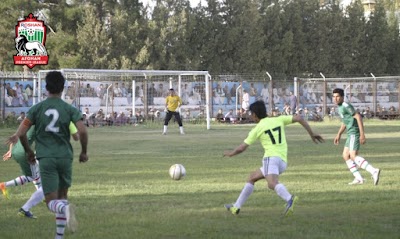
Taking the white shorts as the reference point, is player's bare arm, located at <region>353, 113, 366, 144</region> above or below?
above

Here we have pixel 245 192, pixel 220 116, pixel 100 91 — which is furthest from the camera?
pixel 220 116

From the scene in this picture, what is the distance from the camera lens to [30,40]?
3897 centimetres

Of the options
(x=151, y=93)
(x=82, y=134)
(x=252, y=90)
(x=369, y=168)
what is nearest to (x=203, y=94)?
(x=151, y=93)

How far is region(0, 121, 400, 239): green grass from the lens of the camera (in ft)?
29.2

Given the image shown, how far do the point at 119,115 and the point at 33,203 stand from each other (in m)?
30.9

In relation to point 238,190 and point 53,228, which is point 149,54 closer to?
point 238,190

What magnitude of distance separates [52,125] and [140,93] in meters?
34.5

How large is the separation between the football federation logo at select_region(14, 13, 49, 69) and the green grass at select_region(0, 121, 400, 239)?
2088 cm

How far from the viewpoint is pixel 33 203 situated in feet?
31.4

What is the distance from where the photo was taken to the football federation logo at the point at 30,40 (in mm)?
39469

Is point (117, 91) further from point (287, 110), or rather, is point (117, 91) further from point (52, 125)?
point (52, 125)

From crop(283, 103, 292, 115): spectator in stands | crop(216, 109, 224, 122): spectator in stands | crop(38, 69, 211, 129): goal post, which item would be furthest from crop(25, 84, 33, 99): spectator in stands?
crop(283, 103, 292, 115): spectator in stands

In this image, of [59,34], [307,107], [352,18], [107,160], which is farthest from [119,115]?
[352,18]

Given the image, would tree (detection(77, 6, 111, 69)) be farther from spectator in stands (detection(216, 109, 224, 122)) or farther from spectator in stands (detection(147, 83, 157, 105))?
spectator in stands (detection(216, 109, 224, 122))
